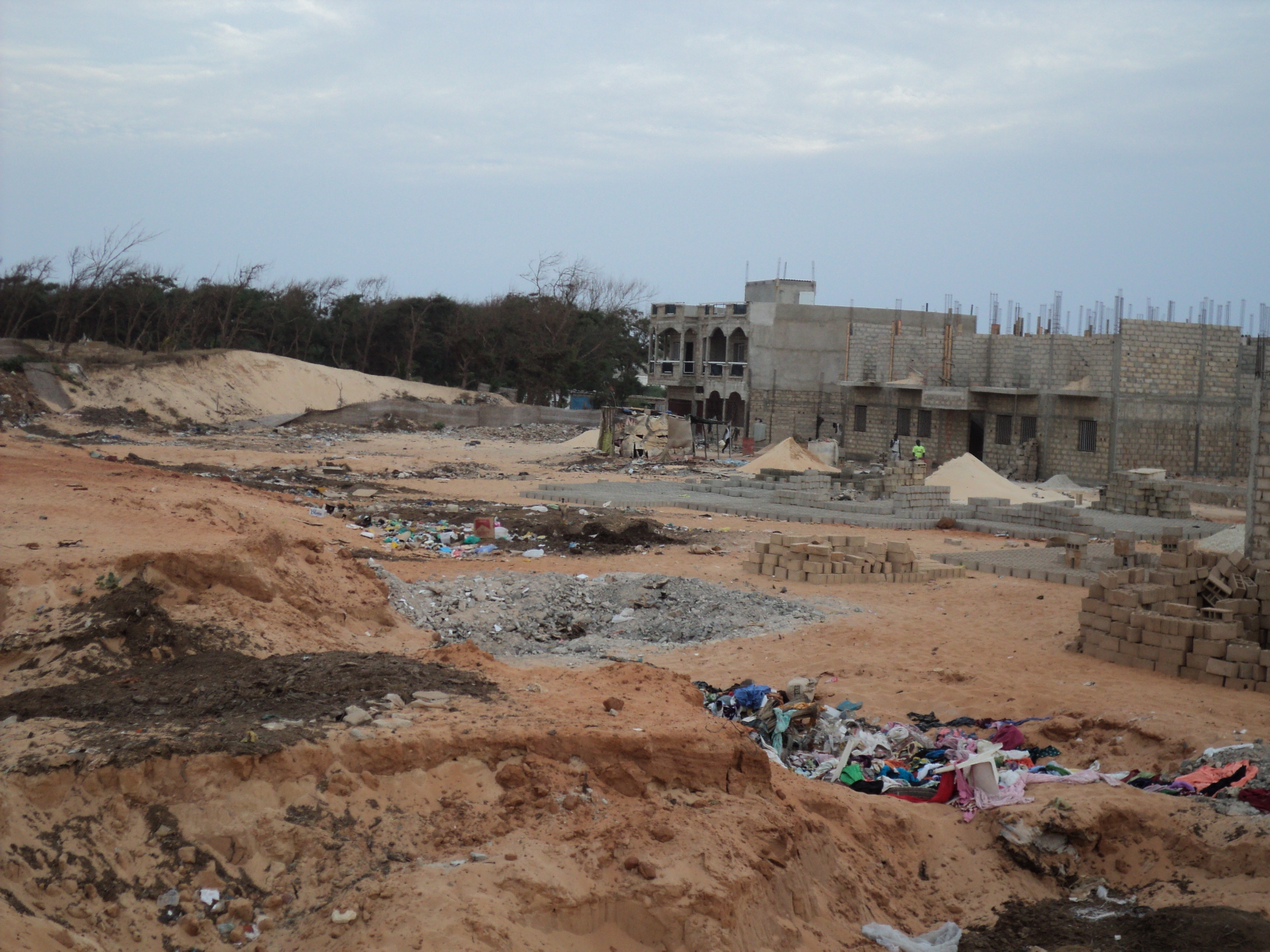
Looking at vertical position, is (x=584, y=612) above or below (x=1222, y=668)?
below

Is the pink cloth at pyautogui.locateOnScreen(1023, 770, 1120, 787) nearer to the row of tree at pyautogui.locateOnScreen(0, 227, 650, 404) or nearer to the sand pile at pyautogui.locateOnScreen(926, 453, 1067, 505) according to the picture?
the sand pile at pyautogui.locateOnScreen(926, 453, 1067, 505)

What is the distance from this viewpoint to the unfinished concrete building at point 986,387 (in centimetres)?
3016

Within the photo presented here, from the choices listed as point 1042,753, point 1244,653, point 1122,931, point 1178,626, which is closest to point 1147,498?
point 1178,626

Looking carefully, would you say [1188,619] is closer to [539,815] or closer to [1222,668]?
[1222,668]

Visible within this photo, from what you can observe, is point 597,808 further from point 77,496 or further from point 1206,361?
point 1206,361

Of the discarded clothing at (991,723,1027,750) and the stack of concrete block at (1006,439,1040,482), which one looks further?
the stack of concrete block at (1006,439,1040,482)

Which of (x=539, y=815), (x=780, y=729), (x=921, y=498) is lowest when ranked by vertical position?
(x=780, y=729)

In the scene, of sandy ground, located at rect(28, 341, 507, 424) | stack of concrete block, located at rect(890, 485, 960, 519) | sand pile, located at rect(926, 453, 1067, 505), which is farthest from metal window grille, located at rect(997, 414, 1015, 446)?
sandy ground, located at rect(28, 341, 507, 424)

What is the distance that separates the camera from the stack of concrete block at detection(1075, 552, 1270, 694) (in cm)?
969

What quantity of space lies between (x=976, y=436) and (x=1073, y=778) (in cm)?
3048

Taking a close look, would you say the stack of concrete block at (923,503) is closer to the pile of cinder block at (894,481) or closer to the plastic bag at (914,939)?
the pile of cinder block at (894,481)

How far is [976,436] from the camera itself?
1433 inches

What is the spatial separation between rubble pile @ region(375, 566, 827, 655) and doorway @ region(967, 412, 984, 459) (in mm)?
25073

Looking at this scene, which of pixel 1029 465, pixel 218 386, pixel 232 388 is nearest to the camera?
pixel 1029 465
